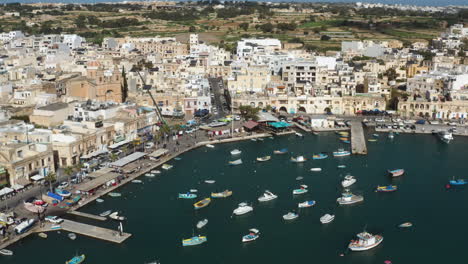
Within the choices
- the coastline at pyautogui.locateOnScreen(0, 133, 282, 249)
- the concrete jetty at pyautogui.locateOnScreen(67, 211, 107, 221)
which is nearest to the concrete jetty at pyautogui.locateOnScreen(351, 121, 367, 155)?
the coastline at pyautogui.locateOnScreen(0, 133, 282, 249)

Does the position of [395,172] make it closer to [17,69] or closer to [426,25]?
[17,69]

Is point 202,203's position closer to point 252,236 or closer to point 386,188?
point 252,236

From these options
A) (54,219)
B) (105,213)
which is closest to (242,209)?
(105,213)

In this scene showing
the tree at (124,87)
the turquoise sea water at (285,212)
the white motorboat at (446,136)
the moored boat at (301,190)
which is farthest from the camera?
the tree at (124,87)

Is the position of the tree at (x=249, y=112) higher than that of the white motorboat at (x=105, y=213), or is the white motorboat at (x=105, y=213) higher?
the tree at (x=249, y=112)

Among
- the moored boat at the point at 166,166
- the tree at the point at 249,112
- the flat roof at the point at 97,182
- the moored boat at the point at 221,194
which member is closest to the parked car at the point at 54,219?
the flat roof at the point at 97,182

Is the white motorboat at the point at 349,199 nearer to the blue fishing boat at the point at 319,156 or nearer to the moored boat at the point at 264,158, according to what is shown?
the blue fishing boat at the point at 319,156
